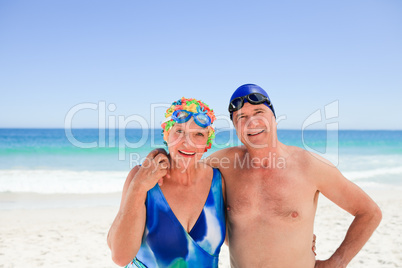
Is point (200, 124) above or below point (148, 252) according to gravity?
above

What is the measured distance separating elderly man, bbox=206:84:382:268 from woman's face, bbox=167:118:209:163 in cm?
60

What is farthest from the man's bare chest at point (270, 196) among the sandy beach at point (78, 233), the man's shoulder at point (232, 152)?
the sandy beach at point (78, 233)

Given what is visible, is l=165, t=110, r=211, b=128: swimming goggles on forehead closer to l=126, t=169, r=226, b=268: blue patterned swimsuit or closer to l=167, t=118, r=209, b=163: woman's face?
l=167, t=118, r=209, b=163: woman's face

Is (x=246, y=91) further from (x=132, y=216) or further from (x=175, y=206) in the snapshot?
(x=132, y=216)

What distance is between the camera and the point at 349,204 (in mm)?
3207

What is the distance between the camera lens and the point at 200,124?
277 centimetres

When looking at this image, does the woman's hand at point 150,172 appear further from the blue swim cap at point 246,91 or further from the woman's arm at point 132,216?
the blue swim cap at point 246,91

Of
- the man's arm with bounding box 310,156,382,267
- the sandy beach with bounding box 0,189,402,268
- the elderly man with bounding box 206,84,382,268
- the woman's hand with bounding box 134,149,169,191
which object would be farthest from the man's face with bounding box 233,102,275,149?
the sandy beach with bounding box 0,189,402,268

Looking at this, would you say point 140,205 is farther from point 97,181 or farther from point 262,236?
point 97,181

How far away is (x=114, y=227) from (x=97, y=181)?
540 inches

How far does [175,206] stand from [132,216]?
0.41m

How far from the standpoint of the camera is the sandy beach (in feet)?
20.1

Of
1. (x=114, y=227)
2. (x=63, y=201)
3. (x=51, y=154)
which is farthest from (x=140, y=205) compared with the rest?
(x=51, y=154)

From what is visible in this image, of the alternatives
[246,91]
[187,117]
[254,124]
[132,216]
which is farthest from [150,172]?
[246,91]
